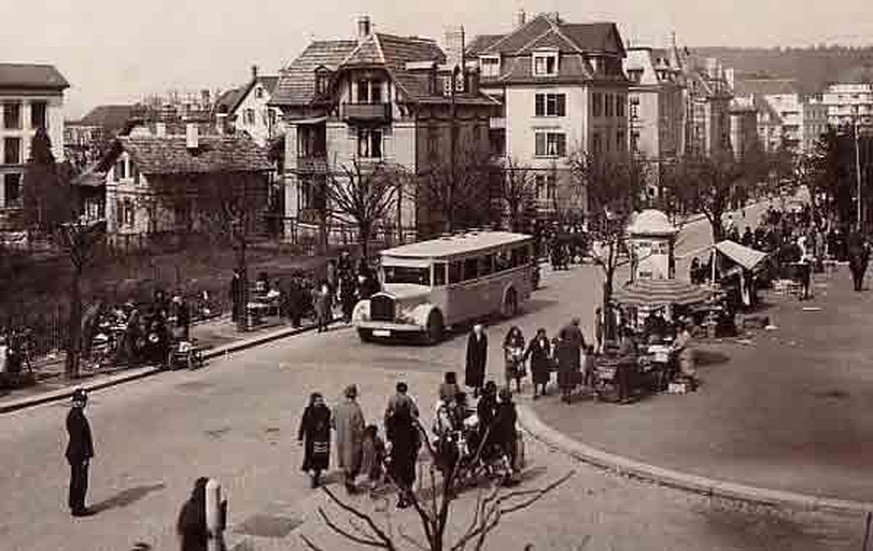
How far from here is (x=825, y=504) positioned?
15984 millimetres

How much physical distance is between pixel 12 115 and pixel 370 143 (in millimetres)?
49341

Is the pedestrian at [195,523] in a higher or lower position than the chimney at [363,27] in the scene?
lower

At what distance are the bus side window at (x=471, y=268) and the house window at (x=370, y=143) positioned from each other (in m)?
30.8

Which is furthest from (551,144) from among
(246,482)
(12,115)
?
(246,482)

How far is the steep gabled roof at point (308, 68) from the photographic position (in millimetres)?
66438

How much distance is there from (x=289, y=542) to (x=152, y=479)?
12.1 feet

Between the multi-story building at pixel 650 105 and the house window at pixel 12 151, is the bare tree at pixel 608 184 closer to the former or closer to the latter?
the multi-story building at pixel 650 105

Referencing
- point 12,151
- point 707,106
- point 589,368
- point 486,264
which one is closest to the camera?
point 589,368

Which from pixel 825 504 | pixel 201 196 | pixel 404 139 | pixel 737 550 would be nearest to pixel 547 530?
pixel 737 550

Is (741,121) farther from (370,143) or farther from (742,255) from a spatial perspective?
(742,255)

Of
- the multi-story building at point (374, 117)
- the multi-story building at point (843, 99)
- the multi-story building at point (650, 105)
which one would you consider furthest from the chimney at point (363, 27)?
the multi-story building at point (843, 99)

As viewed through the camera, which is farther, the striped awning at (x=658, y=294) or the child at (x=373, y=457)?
the striped awning at (x=658, y=294)

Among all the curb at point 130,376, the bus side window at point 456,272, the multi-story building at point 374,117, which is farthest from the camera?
the multi-story building at point 374,117

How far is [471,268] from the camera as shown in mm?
32500
